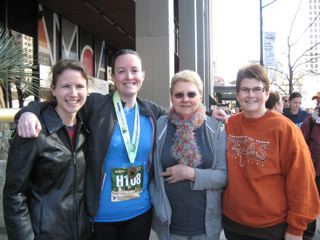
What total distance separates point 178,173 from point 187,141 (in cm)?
26

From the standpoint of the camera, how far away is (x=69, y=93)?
263 cm

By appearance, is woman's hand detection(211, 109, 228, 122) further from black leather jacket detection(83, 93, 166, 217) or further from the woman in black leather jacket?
the woman in black leather jacket

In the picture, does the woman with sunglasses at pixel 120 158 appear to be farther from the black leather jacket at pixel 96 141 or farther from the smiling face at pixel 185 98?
the smiling face at pixel 185 98

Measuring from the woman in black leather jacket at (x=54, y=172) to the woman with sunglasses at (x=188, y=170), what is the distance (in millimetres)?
637

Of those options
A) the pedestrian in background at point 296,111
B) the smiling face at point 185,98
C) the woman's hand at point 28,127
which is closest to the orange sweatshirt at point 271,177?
the smiling face at point 185,98

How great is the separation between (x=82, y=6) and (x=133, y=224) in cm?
1201

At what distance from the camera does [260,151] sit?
2.75 m

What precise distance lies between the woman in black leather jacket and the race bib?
0.27 metres

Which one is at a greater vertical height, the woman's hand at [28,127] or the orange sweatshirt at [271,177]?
the woman's hand at [28,127]

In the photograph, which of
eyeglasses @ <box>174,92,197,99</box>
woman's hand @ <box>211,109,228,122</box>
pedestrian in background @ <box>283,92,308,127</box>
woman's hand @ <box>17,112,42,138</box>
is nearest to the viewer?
woman's hand @ <box>17,112,42,138</box>

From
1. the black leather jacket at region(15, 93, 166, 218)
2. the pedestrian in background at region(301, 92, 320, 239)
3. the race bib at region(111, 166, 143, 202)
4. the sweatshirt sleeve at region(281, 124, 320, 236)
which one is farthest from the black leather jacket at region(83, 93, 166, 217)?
the pedestrian in background at region(301, 92, 320, 239)

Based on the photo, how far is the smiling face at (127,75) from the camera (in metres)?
3.01

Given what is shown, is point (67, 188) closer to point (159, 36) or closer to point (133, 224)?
point (133, 224)

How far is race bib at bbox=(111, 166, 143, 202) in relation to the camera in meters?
2.86
